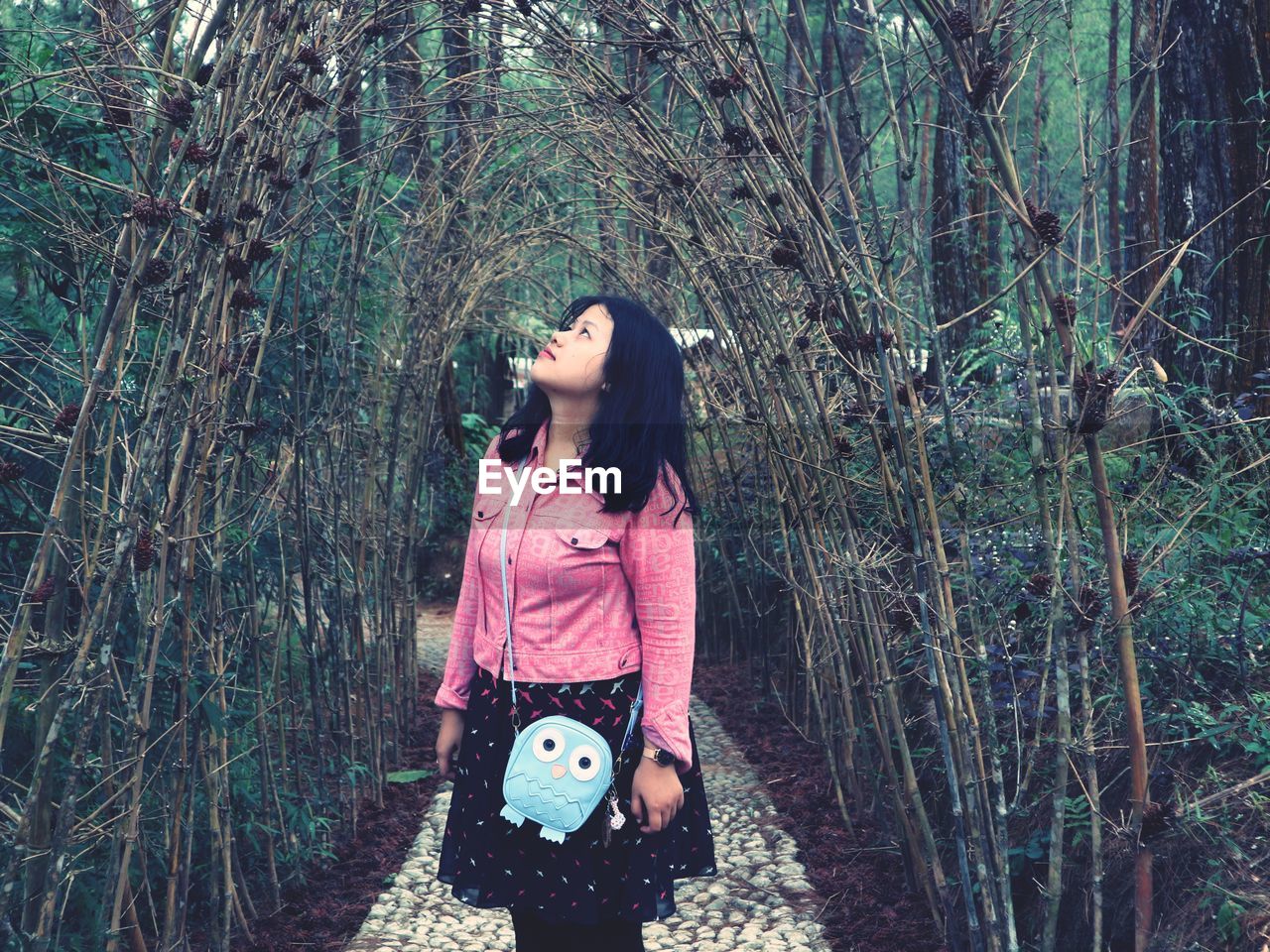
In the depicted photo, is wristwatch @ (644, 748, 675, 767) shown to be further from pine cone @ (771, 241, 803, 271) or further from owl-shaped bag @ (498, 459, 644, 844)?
pine cone @ (771, 241, 803, 271)

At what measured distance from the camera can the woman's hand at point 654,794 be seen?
1743 millimetres

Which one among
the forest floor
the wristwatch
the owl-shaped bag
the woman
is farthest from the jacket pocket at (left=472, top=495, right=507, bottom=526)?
the forest floor

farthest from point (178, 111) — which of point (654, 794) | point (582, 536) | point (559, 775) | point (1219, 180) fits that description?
point (1219, 180)

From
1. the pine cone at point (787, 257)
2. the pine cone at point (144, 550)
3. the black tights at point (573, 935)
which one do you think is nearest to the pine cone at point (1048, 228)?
the pine cone at point (787, 257)

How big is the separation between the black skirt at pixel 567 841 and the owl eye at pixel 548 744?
60 millimetres

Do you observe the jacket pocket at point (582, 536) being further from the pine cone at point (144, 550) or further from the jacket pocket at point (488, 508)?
the pine cone at point (144, 550)

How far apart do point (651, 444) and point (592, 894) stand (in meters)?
0.74

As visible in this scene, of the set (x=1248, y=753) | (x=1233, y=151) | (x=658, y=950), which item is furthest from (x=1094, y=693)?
(x=1233, y=151)

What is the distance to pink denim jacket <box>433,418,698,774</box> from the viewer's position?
1785mm

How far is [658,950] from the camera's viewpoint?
2.83 meters

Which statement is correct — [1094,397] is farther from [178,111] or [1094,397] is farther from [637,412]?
[178,111]

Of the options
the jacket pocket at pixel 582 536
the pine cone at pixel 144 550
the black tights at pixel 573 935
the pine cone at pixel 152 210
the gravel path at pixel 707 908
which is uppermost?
the pine cone at pixel 152 210
